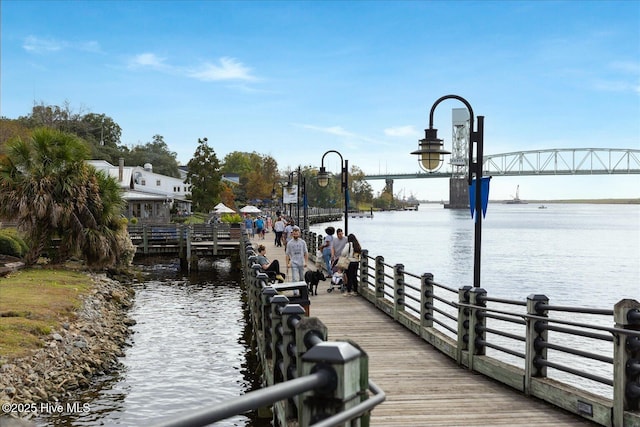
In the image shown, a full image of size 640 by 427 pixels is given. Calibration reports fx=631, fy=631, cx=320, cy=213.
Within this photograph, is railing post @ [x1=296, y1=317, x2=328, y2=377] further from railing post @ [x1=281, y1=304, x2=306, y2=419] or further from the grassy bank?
the grassy bank

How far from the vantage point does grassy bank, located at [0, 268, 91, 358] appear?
52.0 feet

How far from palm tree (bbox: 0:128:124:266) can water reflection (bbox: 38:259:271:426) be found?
3774 mm

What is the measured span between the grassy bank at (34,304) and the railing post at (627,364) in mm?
12823

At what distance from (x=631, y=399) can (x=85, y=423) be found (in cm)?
1092

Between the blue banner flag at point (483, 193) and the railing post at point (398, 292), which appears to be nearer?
the blue banner flag at point (483, 193)

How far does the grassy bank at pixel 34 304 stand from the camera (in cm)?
1586

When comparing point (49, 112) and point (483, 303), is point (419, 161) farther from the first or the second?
point (49, 112)

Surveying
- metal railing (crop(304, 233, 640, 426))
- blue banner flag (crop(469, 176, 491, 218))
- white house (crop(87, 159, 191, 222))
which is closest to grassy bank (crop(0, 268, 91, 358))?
metal railing (crop(304, 233, 640, 426))

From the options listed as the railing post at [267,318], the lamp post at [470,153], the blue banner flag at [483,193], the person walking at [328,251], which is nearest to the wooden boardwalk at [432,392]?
the railing post at [267,318]

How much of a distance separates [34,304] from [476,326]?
15.3 m

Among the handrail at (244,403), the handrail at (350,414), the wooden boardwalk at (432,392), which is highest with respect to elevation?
the handrail at (244,403)

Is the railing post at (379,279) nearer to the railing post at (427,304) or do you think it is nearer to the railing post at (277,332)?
the railing post at (427,304)

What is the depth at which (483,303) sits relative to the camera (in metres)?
10.1

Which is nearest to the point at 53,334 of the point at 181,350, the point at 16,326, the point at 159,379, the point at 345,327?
the point at 16,326
